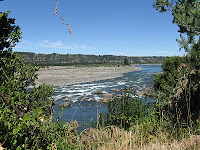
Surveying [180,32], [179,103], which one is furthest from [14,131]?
[179,103]

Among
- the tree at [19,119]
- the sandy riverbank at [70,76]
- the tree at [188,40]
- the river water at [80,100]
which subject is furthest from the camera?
the sandy riverbank at [70,76]

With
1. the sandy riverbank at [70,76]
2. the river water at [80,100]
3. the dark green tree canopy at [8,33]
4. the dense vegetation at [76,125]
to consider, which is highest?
the dark green tree canopy at [8,33]

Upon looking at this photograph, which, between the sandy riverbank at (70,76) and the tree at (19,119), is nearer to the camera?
the tree at (19,119)

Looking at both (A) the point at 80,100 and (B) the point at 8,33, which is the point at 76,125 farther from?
(A) the point at 80,100

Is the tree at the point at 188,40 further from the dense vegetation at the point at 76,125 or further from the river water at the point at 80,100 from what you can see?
the river water at the point at 80,100

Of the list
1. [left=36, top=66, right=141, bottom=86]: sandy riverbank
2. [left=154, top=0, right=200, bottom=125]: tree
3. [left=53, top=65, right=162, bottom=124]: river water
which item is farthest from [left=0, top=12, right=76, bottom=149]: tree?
[left=36, top=66, right=141, bottom=86]: sandy riverbank

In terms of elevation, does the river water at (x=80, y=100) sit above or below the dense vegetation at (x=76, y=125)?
below

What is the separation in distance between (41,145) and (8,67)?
6.02ft

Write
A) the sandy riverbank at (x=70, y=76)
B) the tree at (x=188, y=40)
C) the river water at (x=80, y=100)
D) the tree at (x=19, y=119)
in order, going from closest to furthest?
the tree at (x=19, y=119), the tree at (x=188, y=40), the river water at (x=80, y=100), the sandy riverbank at (x=70, y=76)

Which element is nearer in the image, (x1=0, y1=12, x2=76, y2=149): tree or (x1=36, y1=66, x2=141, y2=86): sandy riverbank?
(x1=0, y1=12, x2=76, y2=149): tree

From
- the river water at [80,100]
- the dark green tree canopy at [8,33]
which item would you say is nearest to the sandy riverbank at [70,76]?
the river water at [80,100]

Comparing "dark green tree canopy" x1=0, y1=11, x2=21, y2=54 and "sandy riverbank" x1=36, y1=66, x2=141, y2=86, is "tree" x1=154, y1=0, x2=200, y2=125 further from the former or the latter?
"sandy riverbank" x1=36, y1=66, x2=141, y2=86

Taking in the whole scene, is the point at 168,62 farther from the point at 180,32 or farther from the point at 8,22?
the point at 8,22

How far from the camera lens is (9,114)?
2.26 metres
